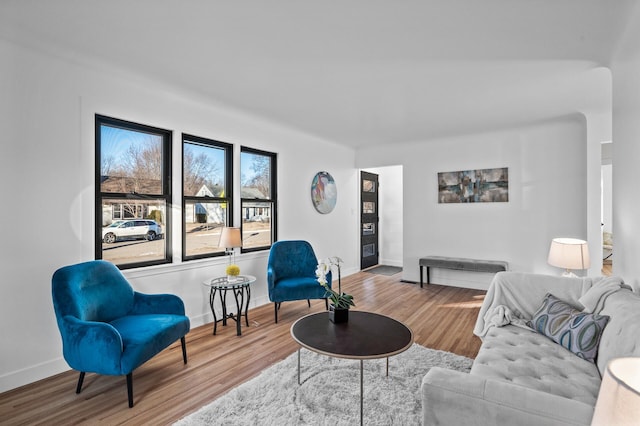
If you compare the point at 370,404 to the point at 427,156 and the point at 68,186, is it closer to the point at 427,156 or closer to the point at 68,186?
the point at 68,186

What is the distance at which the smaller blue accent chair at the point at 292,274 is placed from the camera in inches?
→ 147

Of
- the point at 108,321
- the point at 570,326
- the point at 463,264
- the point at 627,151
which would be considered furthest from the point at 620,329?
the point at 463,264

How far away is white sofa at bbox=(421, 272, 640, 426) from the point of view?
4.26 ft

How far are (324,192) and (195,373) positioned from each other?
3757 mm

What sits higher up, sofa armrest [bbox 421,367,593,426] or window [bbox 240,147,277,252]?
window [bbox 240,147,277,252]

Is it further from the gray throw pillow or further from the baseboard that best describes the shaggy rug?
the baseboard

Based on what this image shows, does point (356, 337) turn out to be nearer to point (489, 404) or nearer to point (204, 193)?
point (489, 404)

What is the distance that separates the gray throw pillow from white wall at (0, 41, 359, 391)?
131 inches

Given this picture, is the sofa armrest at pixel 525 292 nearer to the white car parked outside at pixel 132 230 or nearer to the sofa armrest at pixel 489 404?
the sofa armrest at pixel 489 404

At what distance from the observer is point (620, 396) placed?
0.65 m

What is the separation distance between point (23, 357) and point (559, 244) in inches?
197

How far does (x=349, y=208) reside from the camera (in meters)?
6.48

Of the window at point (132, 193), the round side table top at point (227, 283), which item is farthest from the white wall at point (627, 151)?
the window at point (132, 193)

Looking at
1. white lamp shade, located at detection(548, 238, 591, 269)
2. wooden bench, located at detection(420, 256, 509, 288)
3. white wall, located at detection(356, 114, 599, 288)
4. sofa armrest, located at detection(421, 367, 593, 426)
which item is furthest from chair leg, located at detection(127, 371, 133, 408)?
white wall, located at detection(356, 114, 599, 288)
